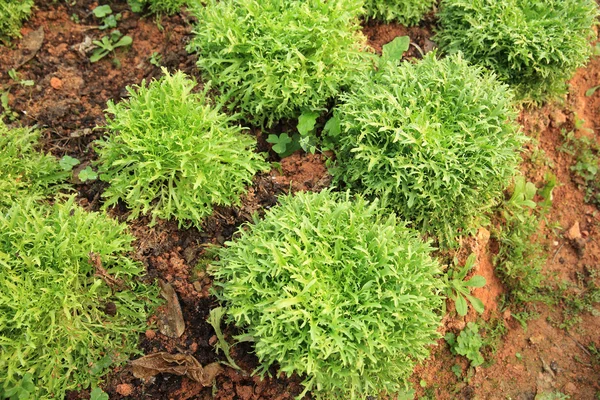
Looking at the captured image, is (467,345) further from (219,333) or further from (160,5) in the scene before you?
(160,5)

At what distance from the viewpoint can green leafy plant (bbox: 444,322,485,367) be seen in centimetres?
315

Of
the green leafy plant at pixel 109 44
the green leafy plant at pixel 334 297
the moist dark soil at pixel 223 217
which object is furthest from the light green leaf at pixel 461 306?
the green leafy plant at pixel 109 44

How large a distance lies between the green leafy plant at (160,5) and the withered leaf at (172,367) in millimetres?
2502

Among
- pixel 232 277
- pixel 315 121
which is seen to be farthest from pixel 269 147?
pixel 232 277

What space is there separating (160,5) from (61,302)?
236 cm

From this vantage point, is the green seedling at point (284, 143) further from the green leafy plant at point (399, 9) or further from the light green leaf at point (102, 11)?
the light green leaf at point (102, 11)

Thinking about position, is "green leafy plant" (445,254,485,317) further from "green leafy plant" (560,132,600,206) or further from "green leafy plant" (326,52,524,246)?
"green leafy plant" (560,132,600,206)

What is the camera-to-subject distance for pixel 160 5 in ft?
12.2

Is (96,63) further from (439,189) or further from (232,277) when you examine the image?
(439,189)

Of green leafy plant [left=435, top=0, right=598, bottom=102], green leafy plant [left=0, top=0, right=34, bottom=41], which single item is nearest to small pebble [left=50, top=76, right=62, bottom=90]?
green leafy plant [left=0, top=0, right=34, bottom=41]

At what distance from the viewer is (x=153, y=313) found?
276 cm

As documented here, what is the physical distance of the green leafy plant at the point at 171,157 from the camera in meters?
2.71

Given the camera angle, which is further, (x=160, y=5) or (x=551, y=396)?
(x=160, y=5)

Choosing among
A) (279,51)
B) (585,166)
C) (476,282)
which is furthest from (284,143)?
(585,166)
